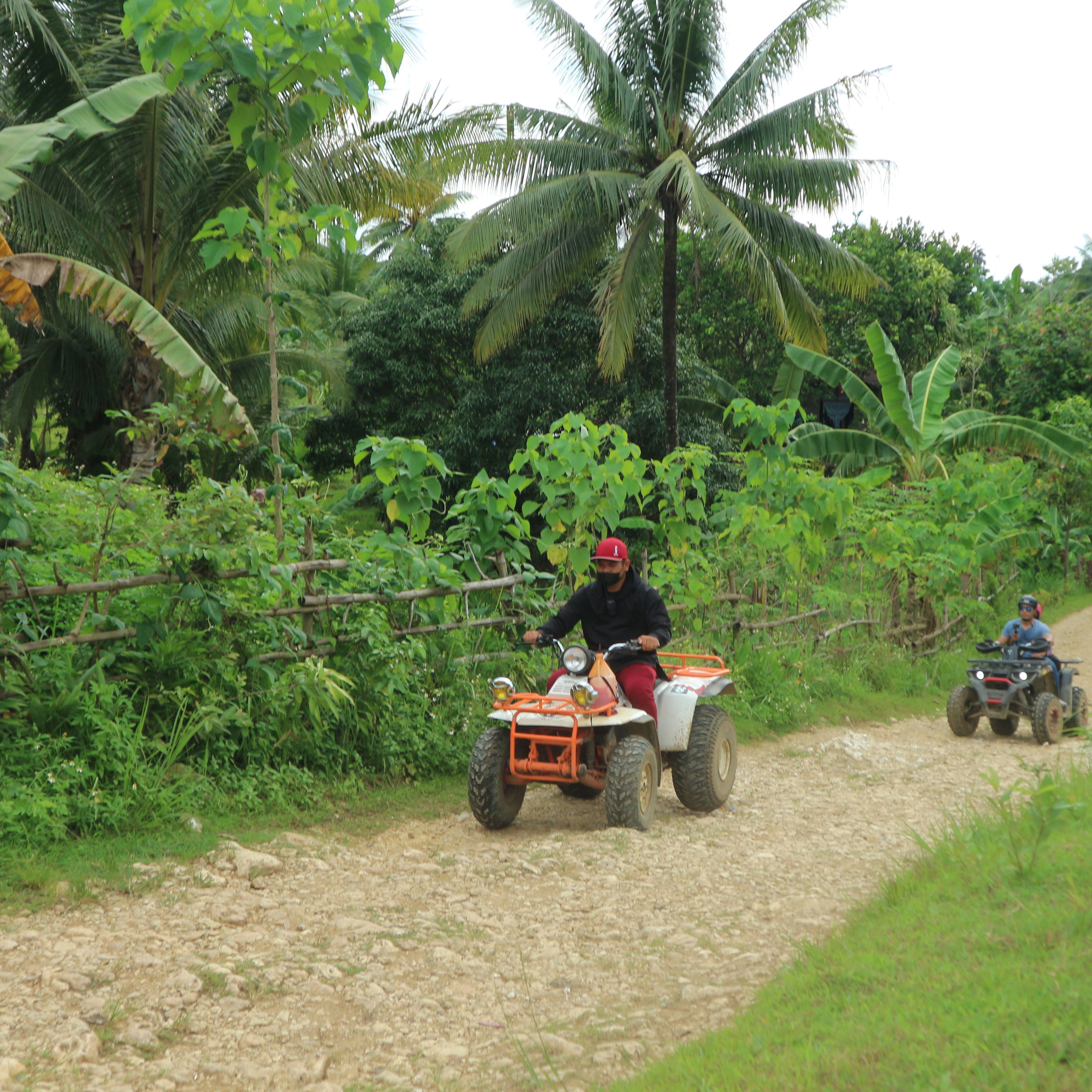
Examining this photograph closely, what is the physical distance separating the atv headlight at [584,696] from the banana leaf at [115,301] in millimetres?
5479

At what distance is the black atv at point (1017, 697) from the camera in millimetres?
9875

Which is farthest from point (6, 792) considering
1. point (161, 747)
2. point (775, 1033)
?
point (775, 1033)

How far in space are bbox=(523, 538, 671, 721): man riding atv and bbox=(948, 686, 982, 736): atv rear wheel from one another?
186 inches

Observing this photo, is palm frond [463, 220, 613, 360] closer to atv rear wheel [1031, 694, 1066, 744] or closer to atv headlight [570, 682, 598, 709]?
atv rear wheel [1031, 694, 1066, 744]

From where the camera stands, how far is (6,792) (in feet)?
16.4

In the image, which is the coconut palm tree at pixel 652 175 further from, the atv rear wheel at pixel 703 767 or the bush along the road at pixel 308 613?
the atv rear wheel at pixel 703 767

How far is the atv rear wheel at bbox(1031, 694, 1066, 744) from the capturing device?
9.80 meters

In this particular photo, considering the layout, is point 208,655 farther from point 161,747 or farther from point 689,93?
point 689,93

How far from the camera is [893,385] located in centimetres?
1633

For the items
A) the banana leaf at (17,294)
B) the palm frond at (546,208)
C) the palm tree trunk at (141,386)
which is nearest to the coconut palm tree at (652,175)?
the palm frond at (546,208)

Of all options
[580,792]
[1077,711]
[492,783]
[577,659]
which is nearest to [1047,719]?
[1077,711]

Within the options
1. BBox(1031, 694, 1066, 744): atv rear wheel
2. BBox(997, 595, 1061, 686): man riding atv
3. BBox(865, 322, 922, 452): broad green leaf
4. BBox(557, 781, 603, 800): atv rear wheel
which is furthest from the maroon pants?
BBox(865, 322, 922, 452): broad green leaf

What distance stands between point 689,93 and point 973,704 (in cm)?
1122

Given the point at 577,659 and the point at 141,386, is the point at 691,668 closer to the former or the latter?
the point at 577,659
